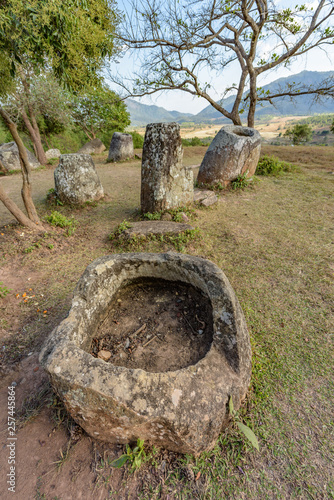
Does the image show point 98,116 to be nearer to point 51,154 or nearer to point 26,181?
point 51,154

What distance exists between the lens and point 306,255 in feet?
12.8

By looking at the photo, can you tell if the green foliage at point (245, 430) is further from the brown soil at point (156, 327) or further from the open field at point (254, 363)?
the brown soil at point (156, 327)

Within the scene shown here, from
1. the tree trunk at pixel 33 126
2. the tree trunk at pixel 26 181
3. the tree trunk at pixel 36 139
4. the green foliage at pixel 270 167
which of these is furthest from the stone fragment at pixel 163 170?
the tree trunk at pixel 36 139

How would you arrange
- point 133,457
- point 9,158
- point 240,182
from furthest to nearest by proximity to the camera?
point 9,158 < point 240,182 < point 133,457

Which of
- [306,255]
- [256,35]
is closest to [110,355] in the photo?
[306,255]

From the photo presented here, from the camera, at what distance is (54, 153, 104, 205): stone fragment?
5.98 meters

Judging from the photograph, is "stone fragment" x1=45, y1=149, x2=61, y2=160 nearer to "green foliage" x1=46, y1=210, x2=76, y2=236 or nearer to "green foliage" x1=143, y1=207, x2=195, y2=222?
"green foliage" x1=46, y1=210, x2=76, y2=236

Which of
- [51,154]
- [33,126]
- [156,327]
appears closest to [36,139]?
[33,126]

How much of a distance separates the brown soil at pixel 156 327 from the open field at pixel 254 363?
0.56 meters

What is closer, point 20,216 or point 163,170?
point 20,216

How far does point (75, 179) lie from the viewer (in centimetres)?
612

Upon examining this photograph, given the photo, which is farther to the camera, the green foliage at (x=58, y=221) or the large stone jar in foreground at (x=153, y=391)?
the green foliage at (x=58, y=221)

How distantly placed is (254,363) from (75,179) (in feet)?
19.4

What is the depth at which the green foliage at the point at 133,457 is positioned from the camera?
1.45 meters
